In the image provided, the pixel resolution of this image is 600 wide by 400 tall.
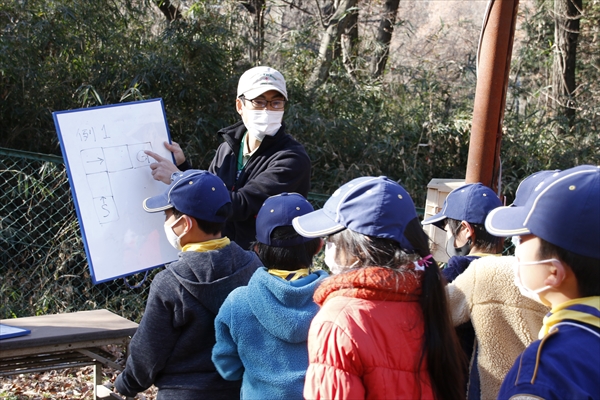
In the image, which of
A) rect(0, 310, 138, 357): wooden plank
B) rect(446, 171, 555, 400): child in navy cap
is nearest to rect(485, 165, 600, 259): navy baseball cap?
rect(446, 171, 555, 400): child in navy cap

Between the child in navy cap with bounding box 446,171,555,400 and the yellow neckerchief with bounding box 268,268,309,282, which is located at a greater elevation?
the yellow neckerchief with bounding box 268,268,309,282

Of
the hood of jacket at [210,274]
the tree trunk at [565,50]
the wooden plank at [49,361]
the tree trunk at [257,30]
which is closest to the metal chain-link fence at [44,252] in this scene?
the wooden plank at [49,361]

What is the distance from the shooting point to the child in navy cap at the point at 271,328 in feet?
8.27

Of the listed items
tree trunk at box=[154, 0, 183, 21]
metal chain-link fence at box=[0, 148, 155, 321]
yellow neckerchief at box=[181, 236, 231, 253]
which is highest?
tree trunk at box=[154, 0, 183, 21]

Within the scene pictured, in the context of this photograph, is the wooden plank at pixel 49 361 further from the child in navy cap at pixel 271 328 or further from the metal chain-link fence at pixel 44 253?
the metal chain-link fence at pixel 44 253

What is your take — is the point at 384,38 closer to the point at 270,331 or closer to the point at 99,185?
the point at 99,185

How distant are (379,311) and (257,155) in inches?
79.2

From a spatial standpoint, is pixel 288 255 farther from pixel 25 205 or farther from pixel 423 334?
pixel 25 205

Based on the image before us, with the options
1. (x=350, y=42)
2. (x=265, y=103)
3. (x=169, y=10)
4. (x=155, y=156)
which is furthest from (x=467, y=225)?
(x=350, y=42)

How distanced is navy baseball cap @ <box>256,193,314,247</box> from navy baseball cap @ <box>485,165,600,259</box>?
1189 millimetres

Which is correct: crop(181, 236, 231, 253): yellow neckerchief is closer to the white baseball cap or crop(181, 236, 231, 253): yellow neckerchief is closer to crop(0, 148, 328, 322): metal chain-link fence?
the white baseball cap

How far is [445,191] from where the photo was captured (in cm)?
438

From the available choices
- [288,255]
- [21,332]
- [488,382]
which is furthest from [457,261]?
[21,332]

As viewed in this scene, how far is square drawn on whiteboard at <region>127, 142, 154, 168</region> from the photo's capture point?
3947mm
